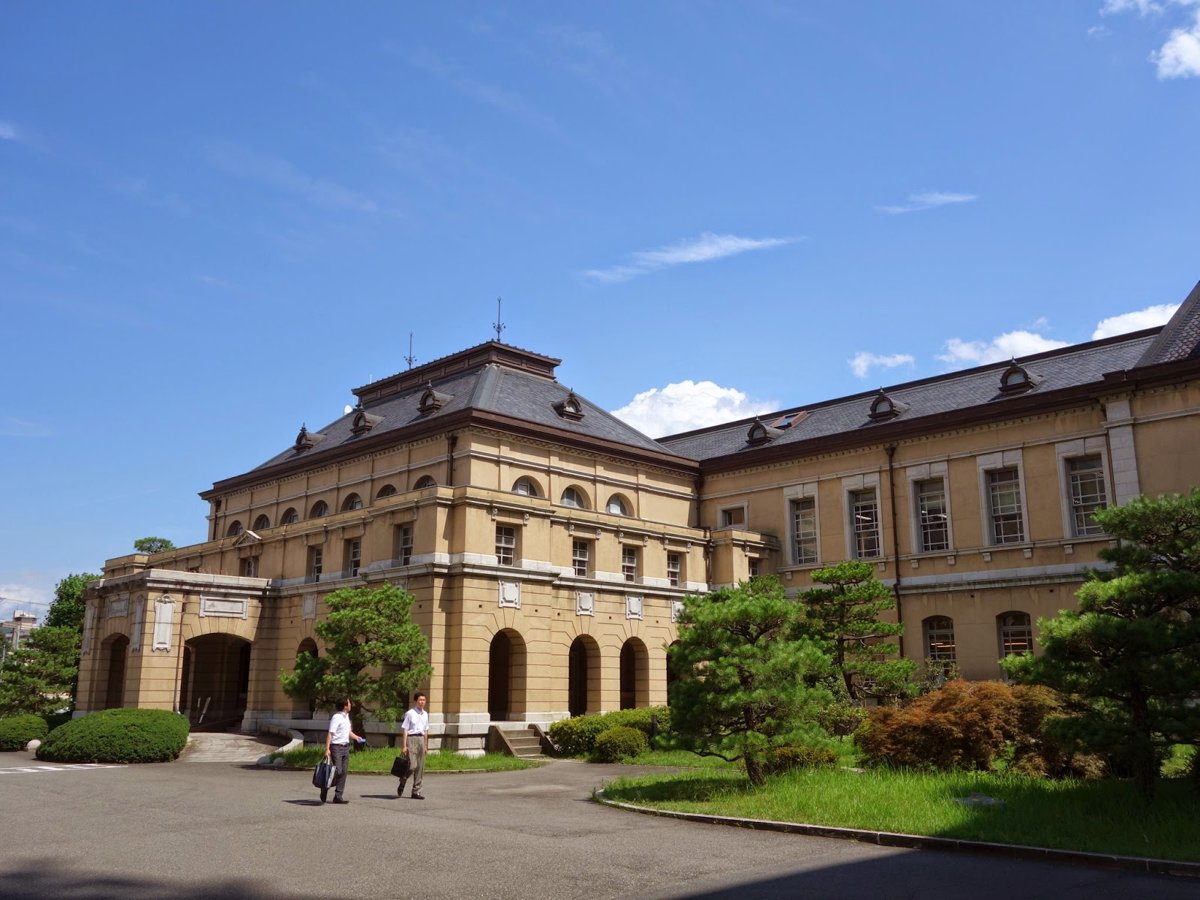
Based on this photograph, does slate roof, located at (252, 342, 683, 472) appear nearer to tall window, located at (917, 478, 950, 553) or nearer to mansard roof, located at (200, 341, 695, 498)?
mansard roof, located at (200, 341, 695, 498)

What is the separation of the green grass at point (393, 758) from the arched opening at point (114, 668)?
40.7ft

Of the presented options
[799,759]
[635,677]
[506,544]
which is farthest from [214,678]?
[799,759]

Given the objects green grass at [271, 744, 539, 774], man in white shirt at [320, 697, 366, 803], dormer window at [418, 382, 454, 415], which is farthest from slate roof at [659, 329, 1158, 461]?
man in white shirt at [320, 697, 366, 803]

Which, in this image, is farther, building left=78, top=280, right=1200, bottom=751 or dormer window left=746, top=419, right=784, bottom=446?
dormer window left=746, top=419, right=784, bottom=446

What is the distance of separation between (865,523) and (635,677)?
34.4 feet

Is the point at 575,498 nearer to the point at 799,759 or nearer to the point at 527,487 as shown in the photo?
the point at 527,487

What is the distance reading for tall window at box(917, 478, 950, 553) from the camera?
114ft

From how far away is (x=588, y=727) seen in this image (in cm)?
2780

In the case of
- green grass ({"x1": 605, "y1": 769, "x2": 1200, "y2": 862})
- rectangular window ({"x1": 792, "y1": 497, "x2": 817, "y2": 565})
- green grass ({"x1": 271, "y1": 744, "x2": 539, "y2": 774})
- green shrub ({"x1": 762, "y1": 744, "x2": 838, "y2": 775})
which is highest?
rectangular window ({"x1": 792, "y1": 497, "x2": 817, "y2": 565})

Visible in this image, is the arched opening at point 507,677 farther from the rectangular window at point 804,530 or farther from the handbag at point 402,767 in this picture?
the rectangular window at point 804,530

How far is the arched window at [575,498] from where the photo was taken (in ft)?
119

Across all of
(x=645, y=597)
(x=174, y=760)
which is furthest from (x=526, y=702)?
(x=174, y=760)

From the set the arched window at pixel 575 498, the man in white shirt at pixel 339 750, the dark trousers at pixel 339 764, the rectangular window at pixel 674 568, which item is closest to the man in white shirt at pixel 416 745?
the man in white shirt at pixel 339 750

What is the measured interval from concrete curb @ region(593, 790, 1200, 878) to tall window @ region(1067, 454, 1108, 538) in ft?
72.0
